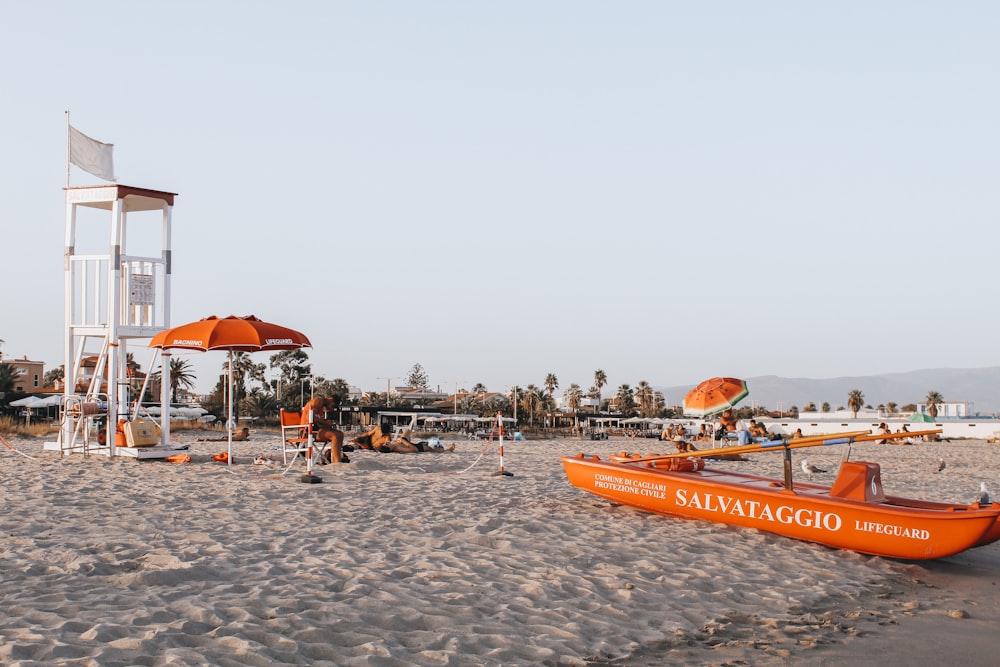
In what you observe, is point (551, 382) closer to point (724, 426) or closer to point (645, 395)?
point (645, 395)

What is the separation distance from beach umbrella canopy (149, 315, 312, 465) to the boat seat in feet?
28.1

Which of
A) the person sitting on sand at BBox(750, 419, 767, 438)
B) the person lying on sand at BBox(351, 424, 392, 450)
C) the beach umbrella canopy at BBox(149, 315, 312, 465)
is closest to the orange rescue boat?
the beach umbrella canopy at BBox(149, 315, 312, 465)

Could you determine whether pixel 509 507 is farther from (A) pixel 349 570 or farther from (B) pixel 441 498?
(A) pixel 349 570

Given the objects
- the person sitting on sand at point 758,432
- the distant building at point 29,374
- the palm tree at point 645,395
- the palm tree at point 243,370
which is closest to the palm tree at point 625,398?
the palm tree at point 645,395

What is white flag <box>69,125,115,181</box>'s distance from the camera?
52.5ft

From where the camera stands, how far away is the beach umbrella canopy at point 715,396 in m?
21.0

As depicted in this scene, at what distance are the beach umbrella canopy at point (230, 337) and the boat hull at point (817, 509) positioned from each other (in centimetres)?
590

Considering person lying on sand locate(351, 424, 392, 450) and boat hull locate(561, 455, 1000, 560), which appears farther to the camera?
person lying on sand locate(351, 424, 392, 450)

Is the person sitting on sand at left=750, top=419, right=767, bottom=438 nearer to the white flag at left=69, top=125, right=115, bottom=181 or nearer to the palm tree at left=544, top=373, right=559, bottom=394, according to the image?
the white flag at left=69, top=125, right=115, bottom=181

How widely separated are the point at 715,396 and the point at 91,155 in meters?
15.1

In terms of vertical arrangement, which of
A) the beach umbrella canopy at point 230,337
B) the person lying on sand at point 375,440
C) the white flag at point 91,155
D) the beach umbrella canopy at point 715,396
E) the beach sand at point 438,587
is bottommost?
the beach sand at point 438,587

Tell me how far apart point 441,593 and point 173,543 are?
2563mm

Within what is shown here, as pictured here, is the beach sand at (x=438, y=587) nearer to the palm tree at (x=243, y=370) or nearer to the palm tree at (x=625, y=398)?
the palm tree at (x=243, y=370)

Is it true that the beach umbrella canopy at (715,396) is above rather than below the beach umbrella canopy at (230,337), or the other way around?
below
